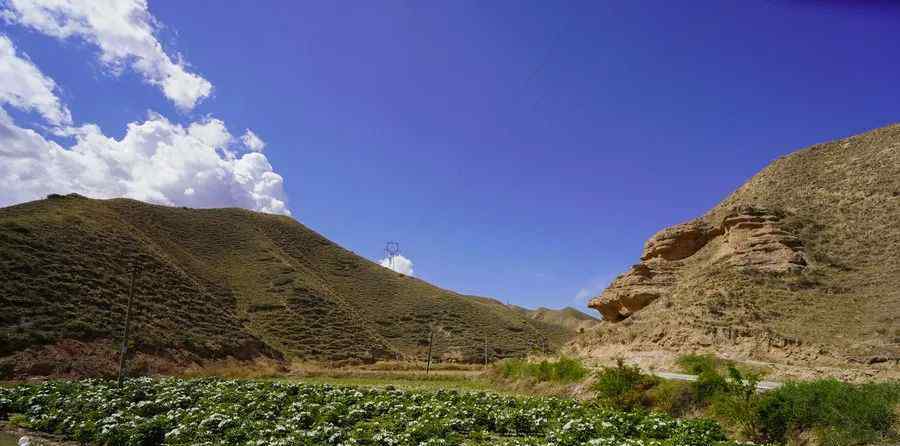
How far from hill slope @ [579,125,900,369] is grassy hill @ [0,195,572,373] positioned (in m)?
32.0

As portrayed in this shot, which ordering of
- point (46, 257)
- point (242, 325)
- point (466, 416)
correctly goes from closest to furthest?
1. point (466, 416)
2. point (46, 257)
3. point (242, 325)

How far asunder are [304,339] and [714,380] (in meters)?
47.0

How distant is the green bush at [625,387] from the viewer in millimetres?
19469

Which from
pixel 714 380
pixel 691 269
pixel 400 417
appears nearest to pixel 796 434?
pixel 714 380

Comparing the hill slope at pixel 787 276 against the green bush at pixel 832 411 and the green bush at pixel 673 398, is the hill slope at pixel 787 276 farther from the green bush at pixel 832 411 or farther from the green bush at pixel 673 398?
the green bush at pixel 832 411

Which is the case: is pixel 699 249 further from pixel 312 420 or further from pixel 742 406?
pixel 312 420

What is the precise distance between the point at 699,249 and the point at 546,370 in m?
17.4

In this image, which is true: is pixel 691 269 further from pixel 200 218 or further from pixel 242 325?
pixel 200 218

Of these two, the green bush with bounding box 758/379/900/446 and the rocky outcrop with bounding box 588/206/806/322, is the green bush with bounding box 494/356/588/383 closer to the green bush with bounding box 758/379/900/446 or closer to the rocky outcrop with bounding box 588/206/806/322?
the rocky outcrop with bounding box 588/206/806/322

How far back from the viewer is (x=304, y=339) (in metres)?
56.0

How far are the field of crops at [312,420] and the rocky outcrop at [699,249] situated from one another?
18846 millimetres

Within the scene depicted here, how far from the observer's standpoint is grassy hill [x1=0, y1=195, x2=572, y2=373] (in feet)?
118

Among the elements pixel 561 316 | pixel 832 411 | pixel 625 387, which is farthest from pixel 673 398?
pixel 561 316

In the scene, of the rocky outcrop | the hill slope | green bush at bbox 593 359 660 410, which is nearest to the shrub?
green bush at bbox 593 359 660 410
